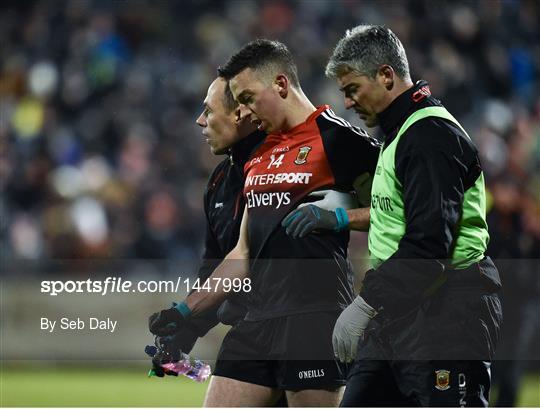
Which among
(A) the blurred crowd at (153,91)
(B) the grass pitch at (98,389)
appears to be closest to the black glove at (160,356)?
(B) the grass pitch at (98,389)

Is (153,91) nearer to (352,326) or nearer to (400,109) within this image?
(400,109)

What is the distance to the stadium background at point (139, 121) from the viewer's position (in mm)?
11570

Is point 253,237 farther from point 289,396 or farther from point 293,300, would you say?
point 289,396

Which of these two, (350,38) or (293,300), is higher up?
(350,38)

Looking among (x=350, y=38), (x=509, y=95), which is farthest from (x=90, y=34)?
(x=350, y=38)

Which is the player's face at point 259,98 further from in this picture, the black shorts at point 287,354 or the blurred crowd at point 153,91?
the blurred crowd at point 153,91

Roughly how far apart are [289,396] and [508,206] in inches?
150

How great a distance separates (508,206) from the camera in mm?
8062

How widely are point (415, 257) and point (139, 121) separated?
34.7 ft

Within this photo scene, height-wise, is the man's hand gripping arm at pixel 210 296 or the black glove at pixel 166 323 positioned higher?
the man's hand gripping arm at pixel 210 296

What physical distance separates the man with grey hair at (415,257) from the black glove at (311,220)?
36cm

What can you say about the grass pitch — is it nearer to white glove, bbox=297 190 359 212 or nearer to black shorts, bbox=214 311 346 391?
black shorts, bbox=214 311 346 391

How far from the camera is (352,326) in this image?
3.98 meters

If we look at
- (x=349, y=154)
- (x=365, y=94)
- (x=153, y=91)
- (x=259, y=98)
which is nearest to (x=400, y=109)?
(x=365, y=94)
